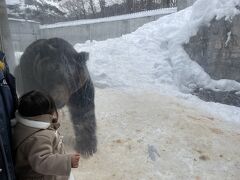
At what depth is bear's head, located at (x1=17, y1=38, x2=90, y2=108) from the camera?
9.49ft

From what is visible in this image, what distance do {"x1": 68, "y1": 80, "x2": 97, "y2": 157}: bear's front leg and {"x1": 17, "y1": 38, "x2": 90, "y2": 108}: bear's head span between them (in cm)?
10

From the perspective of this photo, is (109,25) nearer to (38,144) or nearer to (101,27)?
(101,27)

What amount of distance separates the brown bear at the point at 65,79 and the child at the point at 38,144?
4.07 ft

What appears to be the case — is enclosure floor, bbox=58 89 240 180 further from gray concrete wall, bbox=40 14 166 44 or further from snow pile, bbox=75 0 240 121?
gray concrete wall, bbox=40 14 166 44

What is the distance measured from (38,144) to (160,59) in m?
5.02

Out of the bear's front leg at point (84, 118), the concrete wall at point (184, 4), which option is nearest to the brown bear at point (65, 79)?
the bear's front leg at point (84, 118)

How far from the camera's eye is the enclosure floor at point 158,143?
9.90 feet

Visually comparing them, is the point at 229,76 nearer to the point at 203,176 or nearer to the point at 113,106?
the point at 113,106

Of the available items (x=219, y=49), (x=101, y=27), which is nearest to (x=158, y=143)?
(x=219, y=49)

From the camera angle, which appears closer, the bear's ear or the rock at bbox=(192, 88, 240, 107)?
the bear's ear

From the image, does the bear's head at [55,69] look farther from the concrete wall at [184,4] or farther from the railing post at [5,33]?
the concrete wall at [184,4]

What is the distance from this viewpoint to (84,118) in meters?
3.25

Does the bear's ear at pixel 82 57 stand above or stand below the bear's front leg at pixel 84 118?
above

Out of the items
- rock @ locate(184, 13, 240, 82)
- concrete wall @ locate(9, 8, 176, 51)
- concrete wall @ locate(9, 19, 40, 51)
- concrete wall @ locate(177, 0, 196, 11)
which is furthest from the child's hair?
concrete wall @ locate(177, 0, 196, 11)
